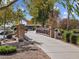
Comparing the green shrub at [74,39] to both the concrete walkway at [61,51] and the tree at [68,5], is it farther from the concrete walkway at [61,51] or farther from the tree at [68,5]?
the tree at [68,5]

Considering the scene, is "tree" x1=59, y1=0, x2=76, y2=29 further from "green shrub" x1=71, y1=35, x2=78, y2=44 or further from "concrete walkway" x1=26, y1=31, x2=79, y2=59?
"green shrub" x1=71, y1=35, x2=78, y2=44

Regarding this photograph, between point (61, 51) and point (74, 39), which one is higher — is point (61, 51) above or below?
below

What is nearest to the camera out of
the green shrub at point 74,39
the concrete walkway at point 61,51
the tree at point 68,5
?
the tree at point 68,5

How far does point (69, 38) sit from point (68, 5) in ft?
67.6

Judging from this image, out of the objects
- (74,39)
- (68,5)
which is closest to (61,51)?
(74,39)

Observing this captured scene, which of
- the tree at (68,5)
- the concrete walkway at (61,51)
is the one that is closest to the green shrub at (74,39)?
the concrete walkway at (61,51)

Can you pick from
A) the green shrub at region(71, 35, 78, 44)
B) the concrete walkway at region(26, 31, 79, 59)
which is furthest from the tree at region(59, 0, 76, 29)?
the green shrub at region(71, 35, 78, 44)

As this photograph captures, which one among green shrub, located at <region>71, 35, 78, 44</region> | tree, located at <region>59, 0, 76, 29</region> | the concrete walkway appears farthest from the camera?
green shrub, located at <region>71, 35, 78, 44</region>

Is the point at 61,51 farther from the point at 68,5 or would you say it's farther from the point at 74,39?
the point at 68,5

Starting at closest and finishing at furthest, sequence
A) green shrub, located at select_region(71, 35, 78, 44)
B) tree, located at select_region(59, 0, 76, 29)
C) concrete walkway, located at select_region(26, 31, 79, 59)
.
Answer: tree, located at select_region(59, 0, 76, 29) < concrete walkway, located at select_region(26, 31, 79, 59) < green shrub, located at select_region(71, 35, 78, 44)

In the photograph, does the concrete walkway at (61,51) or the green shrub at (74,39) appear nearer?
the concrete walkway at (61,51)

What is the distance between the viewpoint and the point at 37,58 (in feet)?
51.7

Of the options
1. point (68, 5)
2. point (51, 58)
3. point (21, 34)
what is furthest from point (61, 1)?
point (21, 34)

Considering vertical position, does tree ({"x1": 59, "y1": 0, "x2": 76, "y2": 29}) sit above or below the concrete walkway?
above
